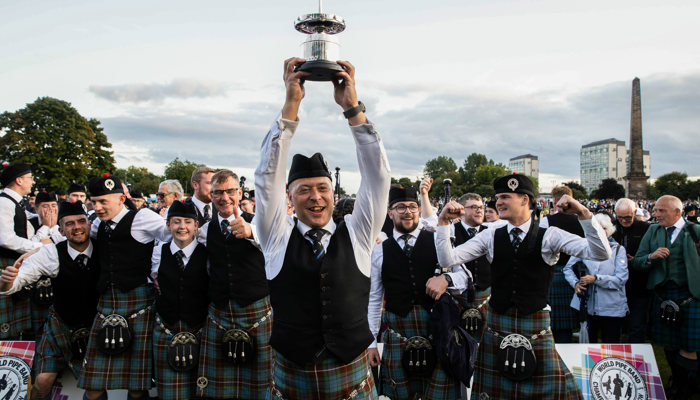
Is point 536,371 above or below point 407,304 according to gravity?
below

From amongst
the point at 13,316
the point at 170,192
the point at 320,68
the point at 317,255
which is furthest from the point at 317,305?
the point at 13,316

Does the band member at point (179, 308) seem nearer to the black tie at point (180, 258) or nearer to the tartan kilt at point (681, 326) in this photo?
the black tie at point (180, 258)

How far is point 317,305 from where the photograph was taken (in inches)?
85.8

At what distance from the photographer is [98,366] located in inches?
157

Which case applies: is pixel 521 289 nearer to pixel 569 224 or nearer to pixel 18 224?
pixel 569 224

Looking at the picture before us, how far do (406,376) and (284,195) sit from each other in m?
2.29

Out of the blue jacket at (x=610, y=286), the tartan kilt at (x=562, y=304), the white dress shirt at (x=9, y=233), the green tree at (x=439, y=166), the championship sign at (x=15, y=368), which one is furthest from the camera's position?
the green tree at (x=439, y=166)

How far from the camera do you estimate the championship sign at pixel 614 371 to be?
4105 millimetres

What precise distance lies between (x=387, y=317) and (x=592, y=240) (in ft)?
5.65

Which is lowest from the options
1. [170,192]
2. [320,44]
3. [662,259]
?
[662,259]

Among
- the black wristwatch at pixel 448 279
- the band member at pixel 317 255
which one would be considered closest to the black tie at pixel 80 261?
the band member at pixel 317 255

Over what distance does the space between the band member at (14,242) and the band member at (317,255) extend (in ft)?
13.2

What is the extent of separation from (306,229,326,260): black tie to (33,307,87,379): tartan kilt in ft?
10.7

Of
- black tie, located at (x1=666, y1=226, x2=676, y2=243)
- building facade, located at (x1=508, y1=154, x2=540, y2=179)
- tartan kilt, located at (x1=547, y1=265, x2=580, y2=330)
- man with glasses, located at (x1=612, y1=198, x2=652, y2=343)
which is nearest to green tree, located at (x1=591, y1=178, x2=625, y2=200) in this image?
man with glasses, located at (x1=612, y1=198, x2=652, y2=343)
